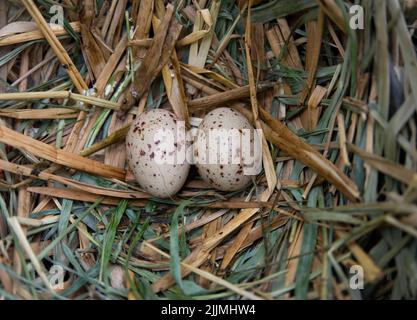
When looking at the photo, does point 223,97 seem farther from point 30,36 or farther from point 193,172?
point 30,36

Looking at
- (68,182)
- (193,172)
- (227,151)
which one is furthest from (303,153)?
(68,182)

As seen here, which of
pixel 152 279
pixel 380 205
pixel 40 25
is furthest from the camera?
pixel 40 25

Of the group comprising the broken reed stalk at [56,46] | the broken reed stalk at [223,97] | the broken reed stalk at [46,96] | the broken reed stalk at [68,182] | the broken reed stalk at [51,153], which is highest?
the broken reed stalk at [56,46]

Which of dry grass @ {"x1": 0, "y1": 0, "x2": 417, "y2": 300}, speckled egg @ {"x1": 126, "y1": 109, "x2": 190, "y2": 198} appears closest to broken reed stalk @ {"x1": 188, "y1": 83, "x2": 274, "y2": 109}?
dry grass @ {"x1": 0, "y1": 0, "x2": 417, "y2": 300}

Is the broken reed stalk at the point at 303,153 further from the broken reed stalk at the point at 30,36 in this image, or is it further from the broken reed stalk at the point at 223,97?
the broken reed stalk at the point at 30,36

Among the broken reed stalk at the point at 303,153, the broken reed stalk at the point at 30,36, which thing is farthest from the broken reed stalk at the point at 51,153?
the broken reed stalk at the point at 303,153

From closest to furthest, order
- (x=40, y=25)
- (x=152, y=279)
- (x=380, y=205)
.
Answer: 1. (x=380, y=205)
2. (x=152, y=279)
3. (x=40, y=25)
